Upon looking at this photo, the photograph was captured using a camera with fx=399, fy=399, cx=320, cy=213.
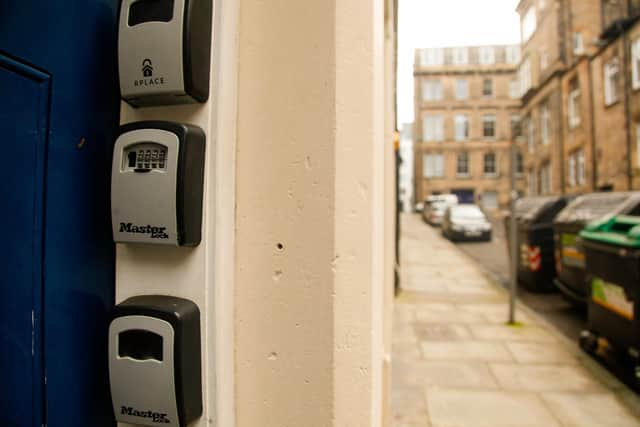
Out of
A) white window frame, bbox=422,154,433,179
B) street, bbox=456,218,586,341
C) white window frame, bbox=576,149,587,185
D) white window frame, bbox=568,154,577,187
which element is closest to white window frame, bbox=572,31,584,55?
white window frame, bbox=568,154,577,187

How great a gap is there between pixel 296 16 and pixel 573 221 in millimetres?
5802

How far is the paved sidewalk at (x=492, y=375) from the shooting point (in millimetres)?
3221

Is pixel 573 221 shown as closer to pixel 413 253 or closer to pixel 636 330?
pixel 636 330

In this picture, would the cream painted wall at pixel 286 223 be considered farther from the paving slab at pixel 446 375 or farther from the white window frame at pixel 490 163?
the white window frame at pixel 490 163

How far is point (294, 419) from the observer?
1.04 meters

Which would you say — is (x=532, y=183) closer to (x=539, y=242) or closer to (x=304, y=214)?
(x=539, y=242)

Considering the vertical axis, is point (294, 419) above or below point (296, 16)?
below

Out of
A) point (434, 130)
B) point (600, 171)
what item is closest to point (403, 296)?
point (600, 171)

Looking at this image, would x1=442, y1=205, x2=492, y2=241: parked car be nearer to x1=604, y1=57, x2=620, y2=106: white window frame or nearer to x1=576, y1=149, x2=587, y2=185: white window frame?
x1=576, y1=149, x2=587, y2=185: white window frame

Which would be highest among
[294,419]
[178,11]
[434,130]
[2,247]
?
[434,130]

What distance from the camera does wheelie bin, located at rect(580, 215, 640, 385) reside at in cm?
346

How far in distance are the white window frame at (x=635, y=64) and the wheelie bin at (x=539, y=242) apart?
10.7m

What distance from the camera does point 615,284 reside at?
12.2 ft

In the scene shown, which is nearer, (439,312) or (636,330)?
(636,330)
